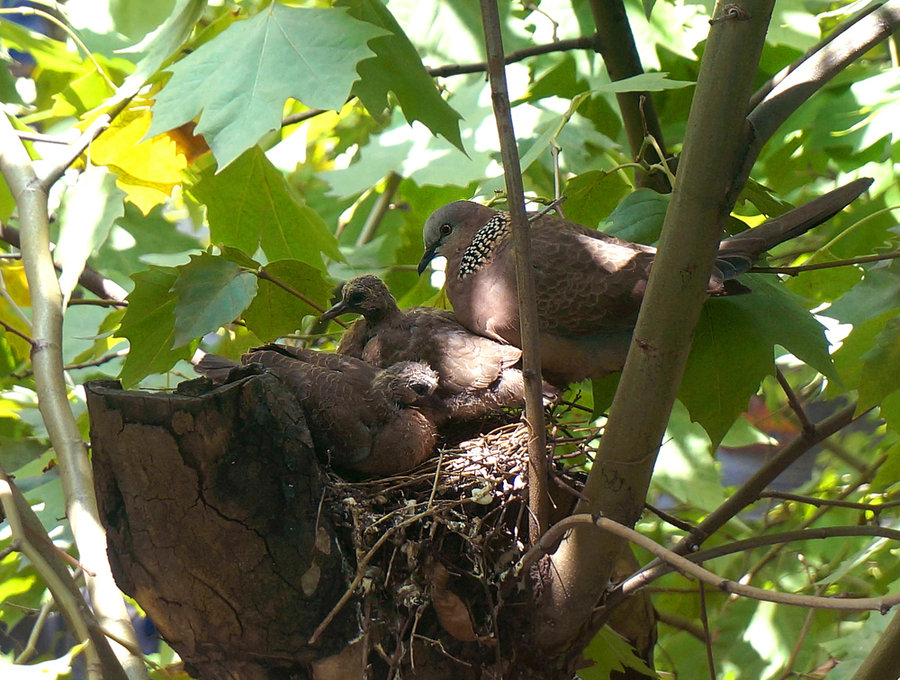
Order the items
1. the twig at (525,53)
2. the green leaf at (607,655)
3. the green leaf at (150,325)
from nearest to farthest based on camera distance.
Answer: the green leaf at (150,325), the green leaf at (607,655), the twig at (525,53)

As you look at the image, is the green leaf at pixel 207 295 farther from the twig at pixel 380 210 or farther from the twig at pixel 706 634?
the twig at pixel 380 210

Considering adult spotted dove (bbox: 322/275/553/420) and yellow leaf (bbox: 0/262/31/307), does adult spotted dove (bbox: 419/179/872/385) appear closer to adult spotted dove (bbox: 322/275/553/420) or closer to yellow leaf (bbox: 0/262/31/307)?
adult spotted dove (bbox: 322/275/553/420)

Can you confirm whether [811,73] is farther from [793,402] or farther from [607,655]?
[607,655]

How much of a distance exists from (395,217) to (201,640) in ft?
5.94

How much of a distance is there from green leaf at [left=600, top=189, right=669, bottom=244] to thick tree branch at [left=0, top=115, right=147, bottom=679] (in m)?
0.90

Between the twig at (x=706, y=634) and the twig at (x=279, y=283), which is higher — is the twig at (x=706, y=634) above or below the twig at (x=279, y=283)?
below

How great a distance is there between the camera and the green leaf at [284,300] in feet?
5.35

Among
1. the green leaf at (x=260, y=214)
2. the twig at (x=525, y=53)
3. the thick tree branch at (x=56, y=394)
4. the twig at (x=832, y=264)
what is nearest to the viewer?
the thick tree branch at (x=56, y=394)

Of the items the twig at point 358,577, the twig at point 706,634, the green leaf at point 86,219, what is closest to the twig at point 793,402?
the twig at point 706,634

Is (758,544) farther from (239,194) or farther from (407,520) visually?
(239,194)

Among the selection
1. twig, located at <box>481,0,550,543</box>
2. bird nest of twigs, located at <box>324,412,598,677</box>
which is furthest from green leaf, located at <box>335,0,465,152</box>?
bird nest of twigs, located at <box>324,412,598,677</box>

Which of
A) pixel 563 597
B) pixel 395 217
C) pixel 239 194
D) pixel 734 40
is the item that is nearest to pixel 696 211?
pixel 734 40

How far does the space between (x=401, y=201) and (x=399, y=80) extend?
1.34 m

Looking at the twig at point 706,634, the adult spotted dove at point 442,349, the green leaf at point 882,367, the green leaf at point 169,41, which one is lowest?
the twig at point 706,634
